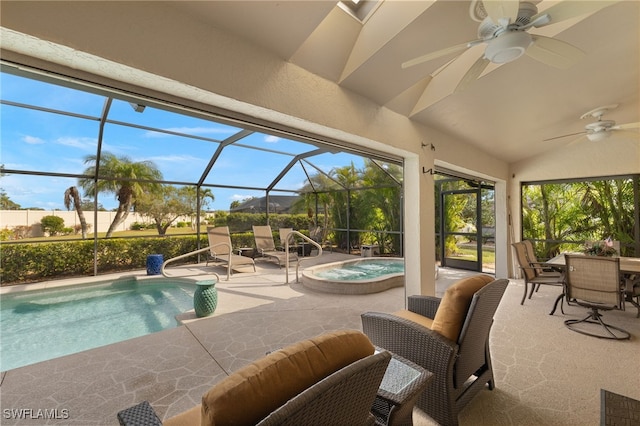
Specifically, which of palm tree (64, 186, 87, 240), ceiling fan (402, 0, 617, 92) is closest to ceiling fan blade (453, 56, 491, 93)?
ceiling fan (402, 0, 617, 92)

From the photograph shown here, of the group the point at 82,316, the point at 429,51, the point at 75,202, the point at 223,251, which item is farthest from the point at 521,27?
the point at 75,202

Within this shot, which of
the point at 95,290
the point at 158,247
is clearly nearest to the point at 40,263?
the point at 95,290

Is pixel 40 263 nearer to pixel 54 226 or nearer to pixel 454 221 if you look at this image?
pixel 54 226

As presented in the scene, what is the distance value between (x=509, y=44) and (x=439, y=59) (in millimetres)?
897

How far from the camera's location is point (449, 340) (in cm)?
188

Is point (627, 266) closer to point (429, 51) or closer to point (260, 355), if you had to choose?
point (429, 51)

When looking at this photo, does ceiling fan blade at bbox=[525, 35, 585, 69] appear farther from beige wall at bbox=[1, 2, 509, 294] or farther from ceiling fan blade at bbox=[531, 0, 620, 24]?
beige wall at bbox=[1, 2, 509, 294]

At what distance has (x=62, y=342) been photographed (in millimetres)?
3721

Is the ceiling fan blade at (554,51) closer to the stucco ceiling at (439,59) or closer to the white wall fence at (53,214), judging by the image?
the stucco ceiling at (439,59)

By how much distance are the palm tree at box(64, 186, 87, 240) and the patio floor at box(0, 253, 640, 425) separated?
536 centimetres

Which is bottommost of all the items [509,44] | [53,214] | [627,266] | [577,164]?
[627,266]

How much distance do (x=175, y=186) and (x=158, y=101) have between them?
711 centimetres

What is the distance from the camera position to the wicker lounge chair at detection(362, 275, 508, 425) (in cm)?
186

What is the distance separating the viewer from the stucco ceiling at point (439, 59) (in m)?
2.22
